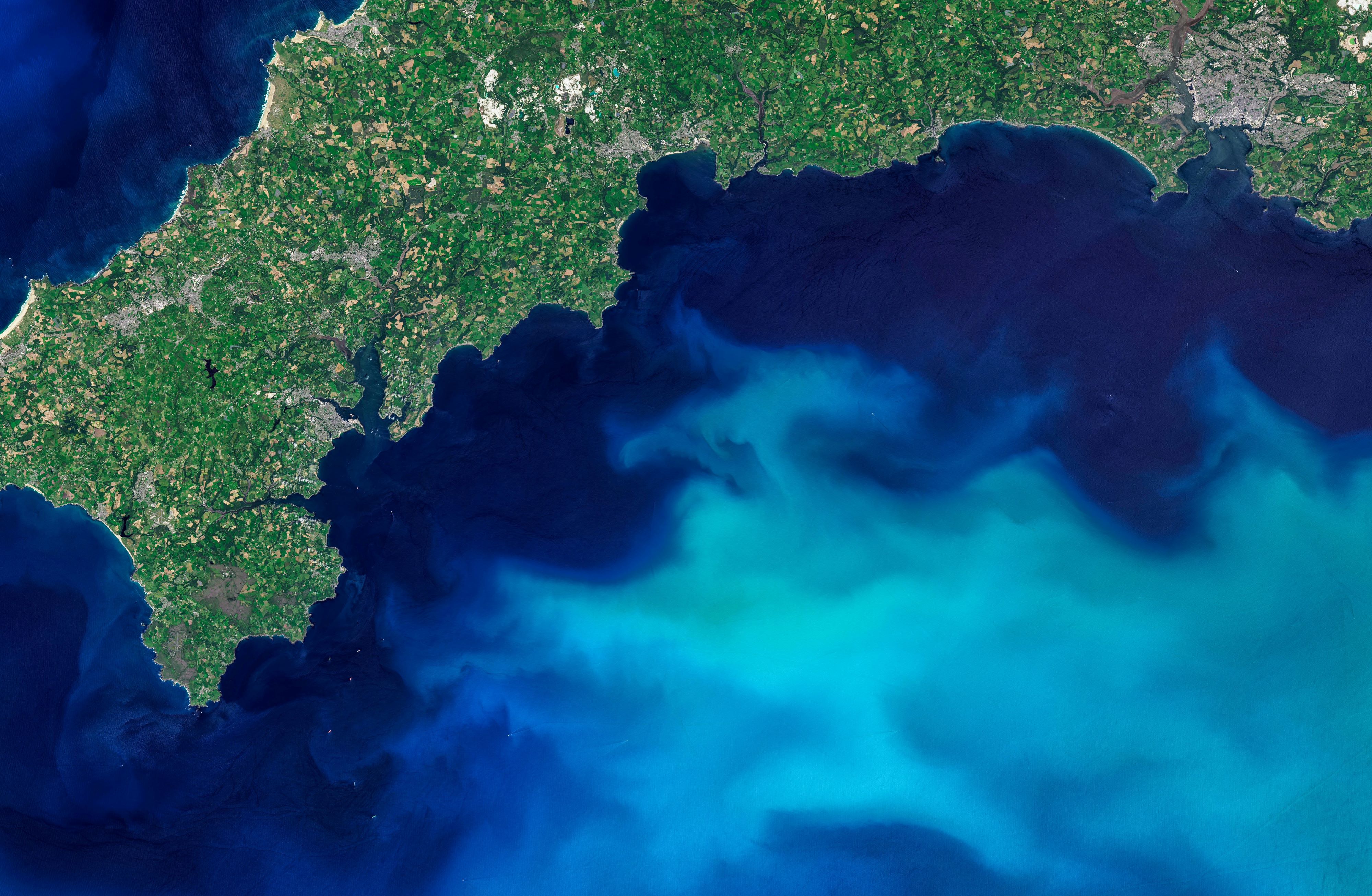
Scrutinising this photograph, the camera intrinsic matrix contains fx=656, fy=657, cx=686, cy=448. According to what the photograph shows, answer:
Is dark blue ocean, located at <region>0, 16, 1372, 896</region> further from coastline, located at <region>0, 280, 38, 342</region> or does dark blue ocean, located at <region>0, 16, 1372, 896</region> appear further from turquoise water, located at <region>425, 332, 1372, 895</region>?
coastline, located at <region>0, 280, 38, 342</region>

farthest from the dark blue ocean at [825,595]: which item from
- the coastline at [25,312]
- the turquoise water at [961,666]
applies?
the coastline at [25,312]

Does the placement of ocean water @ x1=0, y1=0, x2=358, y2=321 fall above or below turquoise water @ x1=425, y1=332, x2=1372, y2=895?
above

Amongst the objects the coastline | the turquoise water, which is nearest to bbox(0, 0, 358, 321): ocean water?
the coastline

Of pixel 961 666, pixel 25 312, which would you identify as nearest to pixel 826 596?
pixel 961 666

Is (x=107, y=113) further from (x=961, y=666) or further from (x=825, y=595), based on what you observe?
(x=961, y=666)

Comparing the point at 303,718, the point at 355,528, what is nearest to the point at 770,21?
the point at 355,528
